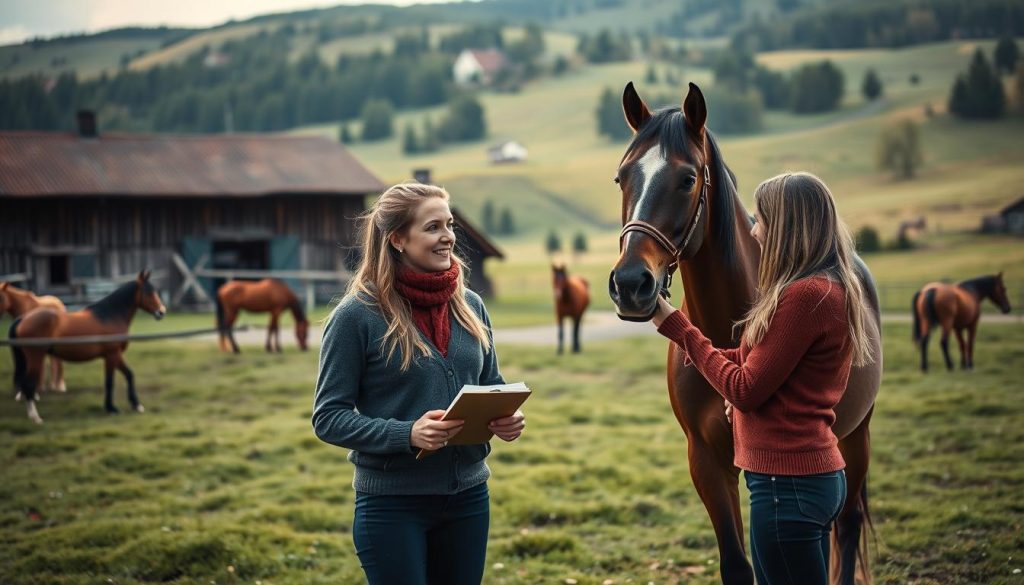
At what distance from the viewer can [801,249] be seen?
303cm

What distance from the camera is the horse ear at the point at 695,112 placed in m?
3.50

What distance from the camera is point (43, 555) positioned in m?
6.00

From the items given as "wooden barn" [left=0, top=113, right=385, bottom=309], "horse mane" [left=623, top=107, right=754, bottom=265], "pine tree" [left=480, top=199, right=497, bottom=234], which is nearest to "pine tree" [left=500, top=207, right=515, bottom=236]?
"pine tree" [left=480, top=199, right=497, bottom=234]

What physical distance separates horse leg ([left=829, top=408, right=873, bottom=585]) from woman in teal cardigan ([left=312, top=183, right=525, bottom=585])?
242 centimetres

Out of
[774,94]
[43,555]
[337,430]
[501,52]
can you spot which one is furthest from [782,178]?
[501,52]

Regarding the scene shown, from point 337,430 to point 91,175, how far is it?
2743 centimetres

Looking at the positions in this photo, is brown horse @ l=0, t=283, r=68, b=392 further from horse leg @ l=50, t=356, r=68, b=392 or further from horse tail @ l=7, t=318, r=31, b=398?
horse tail @ l=7, t=318, r=31, b=398

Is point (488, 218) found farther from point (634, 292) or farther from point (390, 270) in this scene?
point (634, 292)

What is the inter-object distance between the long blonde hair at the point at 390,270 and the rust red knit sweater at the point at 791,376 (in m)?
0.89

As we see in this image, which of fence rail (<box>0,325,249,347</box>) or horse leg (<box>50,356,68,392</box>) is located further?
horse leg (<box>50,356,68,392</box>)

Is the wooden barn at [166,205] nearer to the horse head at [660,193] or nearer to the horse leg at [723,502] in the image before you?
the horse leg at [723,502]

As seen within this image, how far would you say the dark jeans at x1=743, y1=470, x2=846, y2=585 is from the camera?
2.99 m

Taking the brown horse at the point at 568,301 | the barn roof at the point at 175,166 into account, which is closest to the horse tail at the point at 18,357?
the brown horse at the point at 568,301

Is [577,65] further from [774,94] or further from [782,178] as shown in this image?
[782,178]
